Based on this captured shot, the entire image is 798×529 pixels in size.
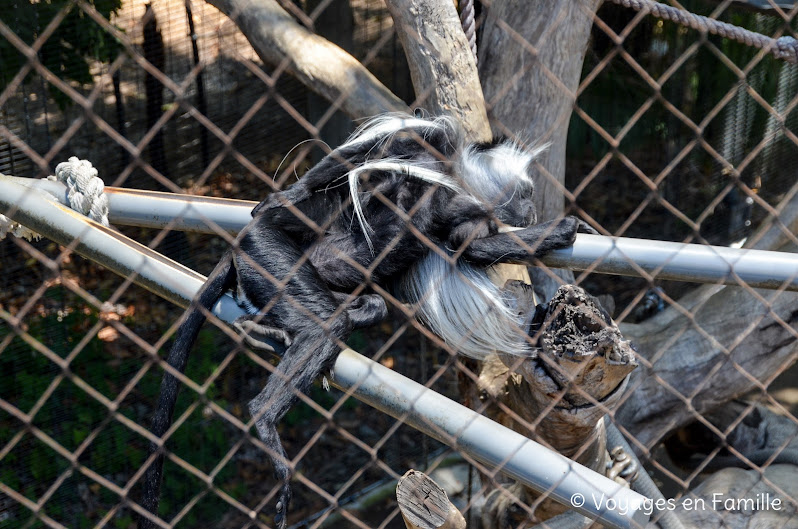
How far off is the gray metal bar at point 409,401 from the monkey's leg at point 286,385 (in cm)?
29

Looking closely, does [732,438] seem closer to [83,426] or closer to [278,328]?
[278,328]

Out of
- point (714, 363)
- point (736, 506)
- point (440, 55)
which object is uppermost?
point (440, 55)

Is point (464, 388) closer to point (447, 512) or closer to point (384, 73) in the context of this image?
point (447, 512)

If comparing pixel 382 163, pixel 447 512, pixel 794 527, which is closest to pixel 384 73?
pixel 382 163

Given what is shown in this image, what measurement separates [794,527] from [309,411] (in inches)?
62.9

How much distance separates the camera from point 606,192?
3.68 m

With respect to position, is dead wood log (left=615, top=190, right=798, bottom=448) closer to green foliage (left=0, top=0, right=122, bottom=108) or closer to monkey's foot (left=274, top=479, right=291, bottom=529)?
monkey's foot (left=274, top=479, right=291, bottom=529)

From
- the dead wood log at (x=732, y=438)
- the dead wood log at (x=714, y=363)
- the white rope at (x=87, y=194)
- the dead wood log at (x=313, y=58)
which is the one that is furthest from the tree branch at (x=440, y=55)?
the dead wood log at (x=732, y=438)

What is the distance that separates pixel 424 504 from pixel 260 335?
38 cm

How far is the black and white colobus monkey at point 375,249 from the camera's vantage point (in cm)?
129

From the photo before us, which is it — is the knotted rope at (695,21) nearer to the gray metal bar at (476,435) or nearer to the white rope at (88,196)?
the gray metal bar at (476,435)

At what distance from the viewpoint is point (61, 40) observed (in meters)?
2.39

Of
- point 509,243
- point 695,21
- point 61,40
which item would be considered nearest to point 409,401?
point 509,243

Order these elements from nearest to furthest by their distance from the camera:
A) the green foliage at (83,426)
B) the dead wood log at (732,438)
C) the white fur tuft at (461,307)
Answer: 1. the white fur tuft at (461,307)
2. the dead wood log at (732,438)
3. the green foliage at (83,426)
